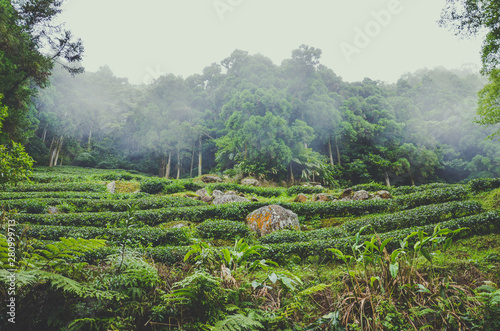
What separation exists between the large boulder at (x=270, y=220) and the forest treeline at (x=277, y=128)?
11633mm

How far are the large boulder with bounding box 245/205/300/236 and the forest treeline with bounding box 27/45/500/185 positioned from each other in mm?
11633

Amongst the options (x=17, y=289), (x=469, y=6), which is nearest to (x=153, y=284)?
(x=17, y=289)

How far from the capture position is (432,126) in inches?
1251

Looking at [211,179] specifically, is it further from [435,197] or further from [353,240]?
[353,240]

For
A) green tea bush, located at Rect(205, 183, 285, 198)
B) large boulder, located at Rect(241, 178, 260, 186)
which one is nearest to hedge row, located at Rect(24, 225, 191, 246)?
green tea bush, located at Rect(205, 183, 285, 198)

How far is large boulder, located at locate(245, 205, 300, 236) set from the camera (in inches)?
344

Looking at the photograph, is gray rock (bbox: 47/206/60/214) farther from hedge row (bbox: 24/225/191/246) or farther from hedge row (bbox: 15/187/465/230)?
hedge row (bbox: 24/225/191/246)

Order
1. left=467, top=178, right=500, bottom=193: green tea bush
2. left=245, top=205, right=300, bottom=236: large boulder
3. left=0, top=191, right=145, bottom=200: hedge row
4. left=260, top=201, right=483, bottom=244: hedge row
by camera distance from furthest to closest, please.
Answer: left=0, top=191, right=145, bottom=200: hedge row
left=467, top=178, right=500, bottom=193: green tea bush
left=245, top=205, right=300, bottom=236: large boulder
left=260, top=201, right=483, bottom=244: hedge row

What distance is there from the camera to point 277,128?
848 inches

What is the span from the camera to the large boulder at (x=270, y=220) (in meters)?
8.73

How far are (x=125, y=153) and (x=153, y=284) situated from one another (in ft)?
134

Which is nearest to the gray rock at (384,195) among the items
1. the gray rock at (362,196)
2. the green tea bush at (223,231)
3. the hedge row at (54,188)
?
the gray rock at (362,196)

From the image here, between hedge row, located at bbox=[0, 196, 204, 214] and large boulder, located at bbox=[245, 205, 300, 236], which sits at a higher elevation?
hedge row, located at bbox=[0, 196, 204, 214]

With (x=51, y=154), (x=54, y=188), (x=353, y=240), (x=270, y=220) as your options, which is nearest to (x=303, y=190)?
(x=270, y=220)
